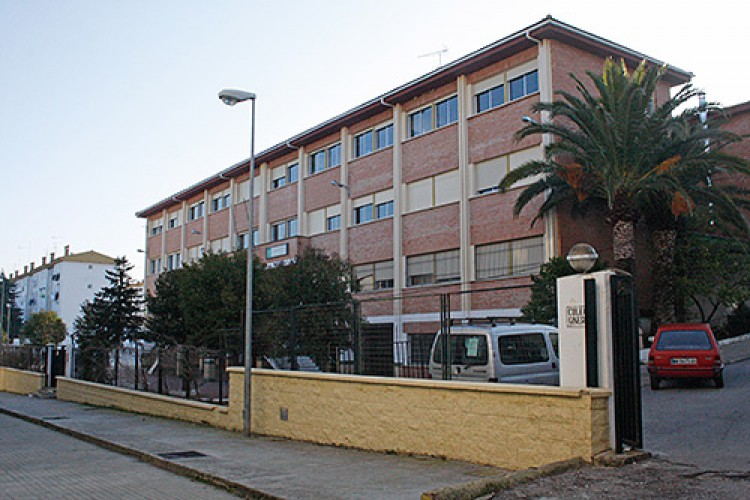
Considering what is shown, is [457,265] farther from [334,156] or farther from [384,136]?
[334,156]

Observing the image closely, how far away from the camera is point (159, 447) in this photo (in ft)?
40.5

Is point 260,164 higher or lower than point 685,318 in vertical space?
higher

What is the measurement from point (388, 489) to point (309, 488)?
37.4 inches

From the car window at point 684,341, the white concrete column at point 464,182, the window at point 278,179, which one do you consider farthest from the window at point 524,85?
the window at point 278,179

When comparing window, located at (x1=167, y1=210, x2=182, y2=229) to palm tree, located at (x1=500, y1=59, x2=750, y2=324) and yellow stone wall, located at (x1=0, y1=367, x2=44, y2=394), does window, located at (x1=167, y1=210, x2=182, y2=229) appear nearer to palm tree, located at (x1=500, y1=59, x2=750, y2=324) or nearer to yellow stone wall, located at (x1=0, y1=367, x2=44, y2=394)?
yellow stone wall, located at (x1=0, y1=367, x2=44, y2=394)

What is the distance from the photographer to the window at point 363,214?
1328 inches

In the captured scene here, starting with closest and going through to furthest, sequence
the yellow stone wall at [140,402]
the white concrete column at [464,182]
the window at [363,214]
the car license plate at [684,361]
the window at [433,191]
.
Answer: the yellow stone wall at [140,402] → the car license plate at [684,361] → the white concrete column at [464,182] → the window at [433,191] → the window at [363,214]

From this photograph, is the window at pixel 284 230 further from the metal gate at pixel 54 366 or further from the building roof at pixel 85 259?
the building roof at pixel 85 259

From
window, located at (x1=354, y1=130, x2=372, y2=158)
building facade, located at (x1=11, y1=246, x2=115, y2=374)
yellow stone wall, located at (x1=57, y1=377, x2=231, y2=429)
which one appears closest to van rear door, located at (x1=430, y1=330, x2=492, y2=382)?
yellow stone wall, located at (x1=57, y1=377, x2=231, y2=429)

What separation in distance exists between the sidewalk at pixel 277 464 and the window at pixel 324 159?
22077 millimetres

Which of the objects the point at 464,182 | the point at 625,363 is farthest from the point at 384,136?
the point at 625,363

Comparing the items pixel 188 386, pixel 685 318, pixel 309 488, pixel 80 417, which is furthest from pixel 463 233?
pixel 309 488

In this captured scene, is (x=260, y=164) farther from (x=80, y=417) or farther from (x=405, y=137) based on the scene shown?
(x=80, y=417)

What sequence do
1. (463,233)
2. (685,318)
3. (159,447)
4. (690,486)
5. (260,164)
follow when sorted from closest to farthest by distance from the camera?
(690,486)
(159,447)
(685,318)
(463,233)
(260,164)
